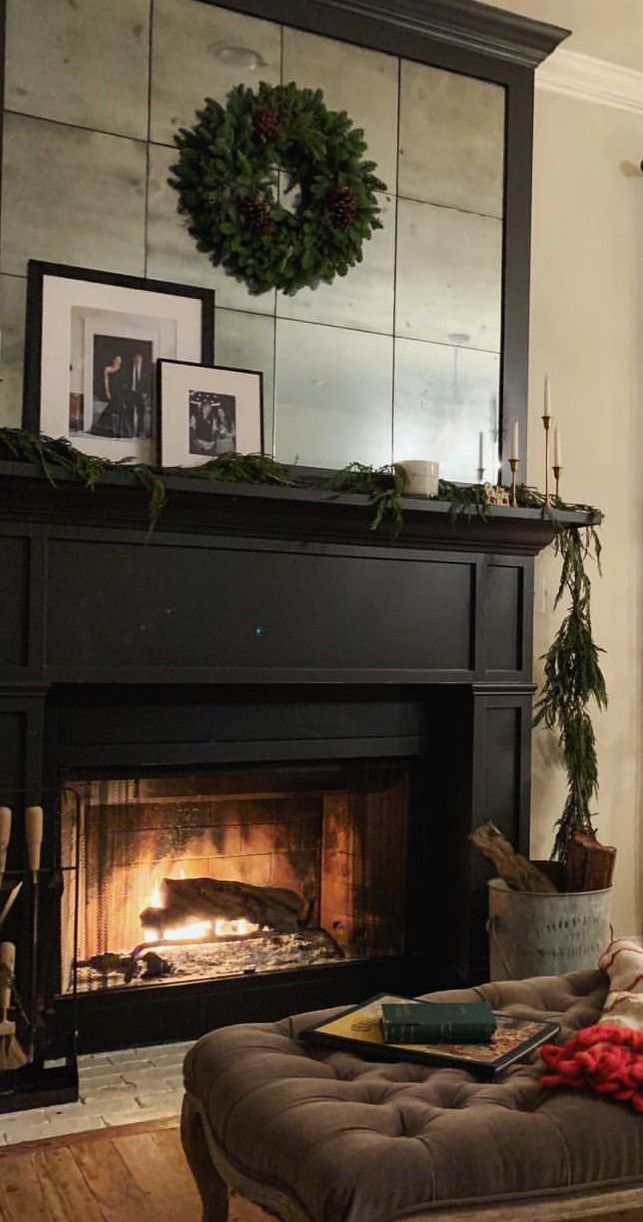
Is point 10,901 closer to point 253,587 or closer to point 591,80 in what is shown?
point 253,587

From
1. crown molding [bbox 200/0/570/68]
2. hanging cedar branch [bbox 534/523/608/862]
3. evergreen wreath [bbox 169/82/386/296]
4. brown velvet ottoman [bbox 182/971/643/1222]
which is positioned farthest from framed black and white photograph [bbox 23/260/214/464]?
brown velvet ottoman [bbox 182/971/643/1222]

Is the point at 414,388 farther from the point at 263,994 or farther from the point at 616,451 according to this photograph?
the point at 263,994

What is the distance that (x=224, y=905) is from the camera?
3.43 meters

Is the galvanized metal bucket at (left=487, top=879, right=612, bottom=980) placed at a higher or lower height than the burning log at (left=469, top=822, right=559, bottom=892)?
lower

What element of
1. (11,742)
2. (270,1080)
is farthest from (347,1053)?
(11,742)

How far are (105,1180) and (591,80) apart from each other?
3.65 m

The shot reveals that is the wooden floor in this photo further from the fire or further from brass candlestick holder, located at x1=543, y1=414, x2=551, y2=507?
brass candlestick holder, located at x1=543, y1=414, x2=551, y2=507

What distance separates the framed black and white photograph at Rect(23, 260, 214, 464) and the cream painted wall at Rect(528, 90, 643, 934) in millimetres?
1280

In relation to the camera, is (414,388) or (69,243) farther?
(414,388)

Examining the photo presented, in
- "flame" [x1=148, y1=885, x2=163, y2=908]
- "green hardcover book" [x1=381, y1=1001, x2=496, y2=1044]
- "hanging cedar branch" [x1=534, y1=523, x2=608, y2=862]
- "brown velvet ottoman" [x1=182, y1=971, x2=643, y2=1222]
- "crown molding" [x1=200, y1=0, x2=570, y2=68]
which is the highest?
"crown molding" [x1=200, y1=0, x2=570, y2=68]

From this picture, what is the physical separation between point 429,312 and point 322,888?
1.81 metres

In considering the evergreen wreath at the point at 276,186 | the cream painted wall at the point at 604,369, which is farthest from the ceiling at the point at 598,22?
the evergreen wreath at the point at 276,186

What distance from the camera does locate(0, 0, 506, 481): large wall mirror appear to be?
301 centimetres

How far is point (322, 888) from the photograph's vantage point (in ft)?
11.7
